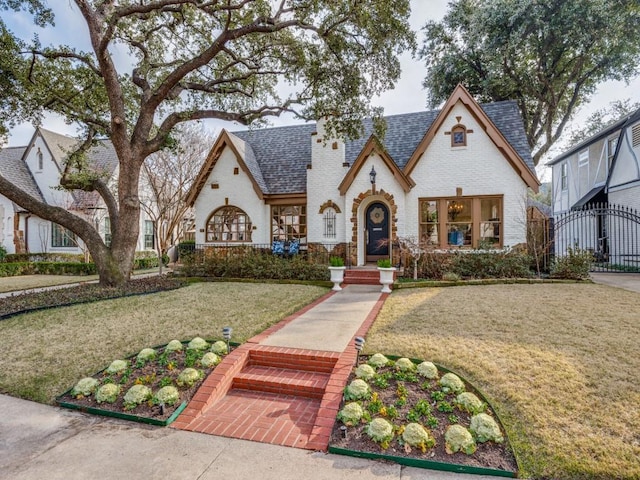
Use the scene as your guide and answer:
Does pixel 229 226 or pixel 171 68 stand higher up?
pixel 171 68

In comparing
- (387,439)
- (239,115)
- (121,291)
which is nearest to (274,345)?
(387,439)

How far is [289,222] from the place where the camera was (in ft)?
53.9

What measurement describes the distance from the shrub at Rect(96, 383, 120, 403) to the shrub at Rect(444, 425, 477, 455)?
3956mm

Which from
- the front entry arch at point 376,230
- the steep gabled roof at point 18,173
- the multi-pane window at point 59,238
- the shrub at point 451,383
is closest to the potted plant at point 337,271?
the front entry arch at point 376,230

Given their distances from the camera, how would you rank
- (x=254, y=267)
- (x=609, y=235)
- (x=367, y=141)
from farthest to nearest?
(x=609, y=235) < (x=367, y=141) < (x=254, y=267)

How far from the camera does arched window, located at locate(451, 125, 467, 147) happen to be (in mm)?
13805

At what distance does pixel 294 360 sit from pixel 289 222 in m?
11.5

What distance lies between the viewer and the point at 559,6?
58.9ft

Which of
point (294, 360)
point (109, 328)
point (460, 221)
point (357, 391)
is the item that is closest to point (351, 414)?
point (357, 391)

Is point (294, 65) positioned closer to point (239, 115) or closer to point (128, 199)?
point (239, 115)

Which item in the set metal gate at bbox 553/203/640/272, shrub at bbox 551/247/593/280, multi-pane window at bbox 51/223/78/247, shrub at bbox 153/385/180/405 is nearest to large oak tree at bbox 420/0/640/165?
metal gate at bbox 553/203/640/272

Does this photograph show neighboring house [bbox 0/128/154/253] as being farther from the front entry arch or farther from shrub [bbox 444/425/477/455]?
shrub [bbox 444/425/477/455]

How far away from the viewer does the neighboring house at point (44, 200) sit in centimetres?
1985

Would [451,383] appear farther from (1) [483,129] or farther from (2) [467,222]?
(1) [483,129]
